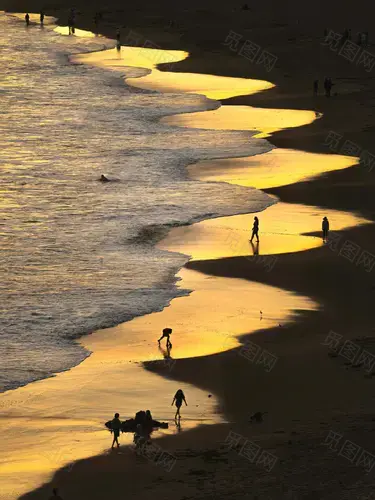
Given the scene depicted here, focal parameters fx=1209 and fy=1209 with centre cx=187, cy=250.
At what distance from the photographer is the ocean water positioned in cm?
3144

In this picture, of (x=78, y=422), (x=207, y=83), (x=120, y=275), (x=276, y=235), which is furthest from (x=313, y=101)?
(x=78, y=422)

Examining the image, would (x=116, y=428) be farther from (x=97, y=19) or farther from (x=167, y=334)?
(x=97, y=19)

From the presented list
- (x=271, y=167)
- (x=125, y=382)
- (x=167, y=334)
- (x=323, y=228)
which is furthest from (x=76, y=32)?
(x=125, y=382)

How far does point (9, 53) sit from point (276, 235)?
51.6m

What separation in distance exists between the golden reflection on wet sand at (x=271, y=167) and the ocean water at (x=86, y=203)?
855 mm

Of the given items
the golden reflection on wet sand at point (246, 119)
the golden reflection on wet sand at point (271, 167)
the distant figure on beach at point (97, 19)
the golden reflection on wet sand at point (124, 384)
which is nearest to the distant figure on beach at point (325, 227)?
the golden reflection on wet sand at point (124, 384)

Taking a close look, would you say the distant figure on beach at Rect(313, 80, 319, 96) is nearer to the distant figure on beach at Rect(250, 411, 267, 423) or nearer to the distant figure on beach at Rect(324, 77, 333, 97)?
the distant figure on beach at Rect(324, 77, 333, 97)

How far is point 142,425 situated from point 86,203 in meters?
22.7

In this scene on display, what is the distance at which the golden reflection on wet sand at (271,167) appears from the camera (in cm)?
4650

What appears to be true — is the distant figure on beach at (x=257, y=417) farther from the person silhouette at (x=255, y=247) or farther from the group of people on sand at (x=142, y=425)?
the person silhouette at (x=255, y=247)

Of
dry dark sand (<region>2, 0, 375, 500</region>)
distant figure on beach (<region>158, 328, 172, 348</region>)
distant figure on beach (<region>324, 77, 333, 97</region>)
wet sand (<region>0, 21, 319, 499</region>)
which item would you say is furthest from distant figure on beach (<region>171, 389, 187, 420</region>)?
distant figure on beach (<region>324, 77, 333, 97</region>)

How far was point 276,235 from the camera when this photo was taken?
38062 mm

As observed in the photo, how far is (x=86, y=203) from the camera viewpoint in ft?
146

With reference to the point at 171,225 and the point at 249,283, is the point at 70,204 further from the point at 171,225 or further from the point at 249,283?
the point at 249,283
